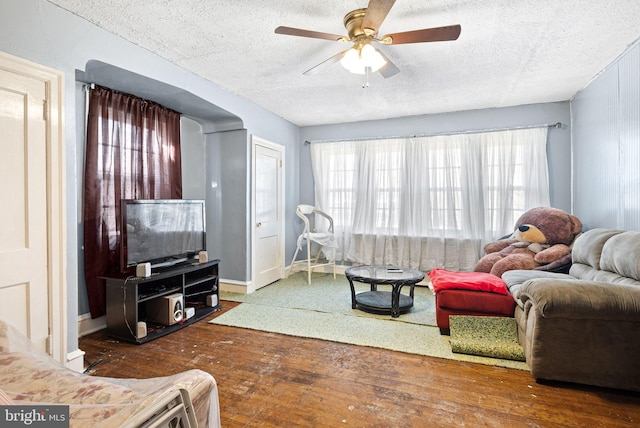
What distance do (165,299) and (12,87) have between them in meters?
1.86

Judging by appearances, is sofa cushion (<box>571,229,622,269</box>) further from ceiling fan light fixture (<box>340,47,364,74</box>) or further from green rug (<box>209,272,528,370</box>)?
ceiling fan light fixture (<box>340,47,364,74</box>)

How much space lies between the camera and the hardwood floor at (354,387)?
66.2 inches

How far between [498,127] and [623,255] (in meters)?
2.46

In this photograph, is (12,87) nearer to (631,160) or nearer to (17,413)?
(17,413)

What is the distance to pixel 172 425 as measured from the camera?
717 millimetres

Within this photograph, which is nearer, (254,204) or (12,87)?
(12,87)

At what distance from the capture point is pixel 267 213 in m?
4.47

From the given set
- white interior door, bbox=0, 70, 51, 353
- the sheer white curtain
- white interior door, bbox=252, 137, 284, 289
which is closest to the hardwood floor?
white interior door, bbox=0, 70, 51, 353

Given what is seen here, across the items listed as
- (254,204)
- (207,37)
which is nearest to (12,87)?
(207,37)

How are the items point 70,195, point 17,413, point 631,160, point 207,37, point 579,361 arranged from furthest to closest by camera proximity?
point 631,160 < point 207,37 < point 70,195 < point 579,361 < point 17,413

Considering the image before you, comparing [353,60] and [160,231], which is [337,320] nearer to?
[160,231]

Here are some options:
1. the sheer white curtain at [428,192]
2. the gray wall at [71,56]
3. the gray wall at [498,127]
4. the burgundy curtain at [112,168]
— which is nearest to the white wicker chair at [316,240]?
the sheer white curtain at [428,192]

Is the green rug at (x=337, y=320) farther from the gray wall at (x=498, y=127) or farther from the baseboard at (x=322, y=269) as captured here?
the gray wall at (x=498, y=127)

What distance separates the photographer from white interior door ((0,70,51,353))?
1781 millimetres
